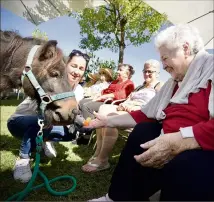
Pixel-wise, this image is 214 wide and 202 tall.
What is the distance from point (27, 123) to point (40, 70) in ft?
2.79

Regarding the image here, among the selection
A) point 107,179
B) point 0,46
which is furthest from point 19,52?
point 107,179

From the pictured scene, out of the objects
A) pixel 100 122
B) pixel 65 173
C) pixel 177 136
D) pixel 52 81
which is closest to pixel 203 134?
pixel 177 136

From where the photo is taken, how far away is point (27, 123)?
8.28ft

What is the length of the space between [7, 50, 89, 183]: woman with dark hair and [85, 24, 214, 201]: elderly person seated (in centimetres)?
100

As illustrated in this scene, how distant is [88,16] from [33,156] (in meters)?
6.74

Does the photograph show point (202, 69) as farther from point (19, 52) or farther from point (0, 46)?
point (0, 46)

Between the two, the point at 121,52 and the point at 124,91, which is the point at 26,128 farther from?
the point at 121,52

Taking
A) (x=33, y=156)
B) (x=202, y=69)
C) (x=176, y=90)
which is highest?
(x=202, y=69)

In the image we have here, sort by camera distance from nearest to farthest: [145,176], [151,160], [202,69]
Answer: [151,160], [202,69], [145,176]

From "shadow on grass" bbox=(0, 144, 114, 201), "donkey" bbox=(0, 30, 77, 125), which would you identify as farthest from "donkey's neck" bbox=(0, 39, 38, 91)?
"shadow on grass" bbox=(0, 144, 114, 201)

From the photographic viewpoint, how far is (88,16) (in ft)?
28.7

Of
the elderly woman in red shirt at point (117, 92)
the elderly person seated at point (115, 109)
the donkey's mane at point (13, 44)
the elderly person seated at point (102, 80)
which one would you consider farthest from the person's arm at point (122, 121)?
the elderly person seated at point (102, 80)

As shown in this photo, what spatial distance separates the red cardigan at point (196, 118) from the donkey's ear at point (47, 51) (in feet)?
3.17

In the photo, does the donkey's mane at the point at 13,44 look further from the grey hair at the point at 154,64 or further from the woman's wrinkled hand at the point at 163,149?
the grey hair at the point at 154,64
